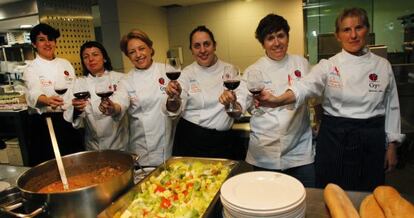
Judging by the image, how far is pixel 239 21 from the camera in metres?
5.04

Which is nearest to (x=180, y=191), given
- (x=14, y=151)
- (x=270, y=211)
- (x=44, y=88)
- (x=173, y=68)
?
(x=270, y=211)

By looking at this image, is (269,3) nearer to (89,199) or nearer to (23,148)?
(23,148)

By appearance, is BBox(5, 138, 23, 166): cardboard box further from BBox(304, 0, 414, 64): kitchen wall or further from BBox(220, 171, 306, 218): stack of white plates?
BBox(304, 0, 414, 64): kitchen wall

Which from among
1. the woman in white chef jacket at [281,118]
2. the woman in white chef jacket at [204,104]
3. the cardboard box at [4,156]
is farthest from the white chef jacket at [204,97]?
the cardboard box at [4,156]

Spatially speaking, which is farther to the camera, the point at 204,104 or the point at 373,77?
the point at 204,104

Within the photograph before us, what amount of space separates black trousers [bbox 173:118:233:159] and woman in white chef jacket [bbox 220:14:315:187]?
0.32 meters

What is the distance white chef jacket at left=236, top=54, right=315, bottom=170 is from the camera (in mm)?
1741

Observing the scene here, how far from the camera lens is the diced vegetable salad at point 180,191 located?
3.62 ft

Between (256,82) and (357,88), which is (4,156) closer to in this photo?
(256,82)

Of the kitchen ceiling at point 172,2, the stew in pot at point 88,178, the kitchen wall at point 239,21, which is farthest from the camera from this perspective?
the kitchen ceiling at point 172,2

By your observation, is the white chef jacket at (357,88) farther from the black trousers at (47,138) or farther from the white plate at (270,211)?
the black trousers at (47,138)

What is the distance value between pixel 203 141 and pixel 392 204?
131 cm

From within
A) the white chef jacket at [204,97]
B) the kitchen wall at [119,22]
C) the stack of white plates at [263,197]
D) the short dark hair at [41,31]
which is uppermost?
the kitchen wall at [119,22]

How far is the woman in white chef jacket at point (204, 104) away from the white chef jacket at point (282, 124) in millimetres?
307
